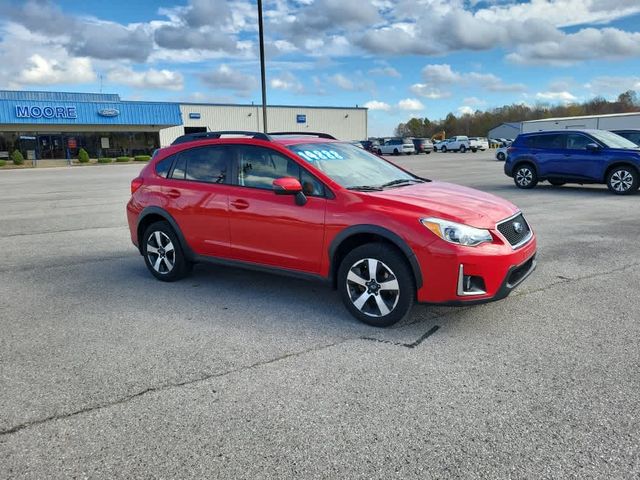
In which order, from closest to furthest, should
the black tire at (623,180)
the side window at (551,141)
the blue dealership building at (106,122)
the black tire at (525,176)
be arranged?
the black tire at (623,180)
the side window at (551,141)
the black tire at (525,176)
the blue dealership building at (106,122)

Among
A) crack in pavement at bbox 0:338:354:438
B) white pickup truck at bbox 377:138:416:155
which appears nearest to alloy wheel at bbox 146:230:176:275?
crack in pavement at bbox 0:338:354:438

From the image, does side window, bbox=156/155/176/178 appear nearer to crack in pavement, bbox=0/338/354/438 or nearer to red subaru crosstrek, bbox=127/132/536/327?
red subaru crosstrek, bbox=127/132/536/327

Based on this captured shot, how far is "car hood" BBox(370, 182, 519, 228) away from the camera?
169 inches

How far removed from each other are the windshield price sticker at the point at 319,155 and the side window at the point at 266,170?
149 millimetres

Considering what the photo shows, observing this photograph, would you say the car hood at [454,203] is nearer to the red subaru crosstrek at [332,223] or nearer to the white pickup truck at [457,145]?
the red subaru crosstrek at [332,223]

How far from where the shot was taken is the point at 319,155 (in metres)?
5.14

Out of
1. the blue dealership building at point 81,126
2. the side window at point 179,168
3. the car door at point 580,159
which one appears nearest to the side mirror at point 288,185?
the side window at point 179,168

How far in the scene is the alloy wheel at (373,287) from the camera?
14.3 feet

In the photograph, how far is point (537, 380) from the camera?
3.47 metres

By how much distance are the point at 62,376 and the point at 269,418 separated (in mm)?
1608

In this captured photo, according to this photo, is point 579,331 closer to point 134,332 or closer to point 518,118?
point 134,332

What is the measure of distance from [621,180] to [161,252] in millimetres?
12400

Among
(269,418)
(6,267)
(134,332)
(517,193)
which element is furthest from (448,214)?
(517,193)

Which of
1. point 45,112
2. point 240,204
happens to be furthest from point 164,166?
point 45,112
